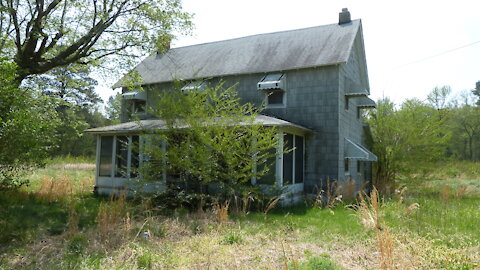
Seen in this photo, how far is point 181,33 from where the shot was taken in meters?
12.5

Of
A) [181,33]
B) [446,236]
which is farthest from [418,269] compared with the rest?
[181,33]

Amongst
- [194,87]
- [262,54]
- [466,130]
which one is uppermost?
[262,54]

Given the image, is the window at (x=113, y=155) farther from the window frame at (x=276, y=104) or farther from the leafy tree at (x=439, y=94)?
the leafy tree at (x=439, y=94)

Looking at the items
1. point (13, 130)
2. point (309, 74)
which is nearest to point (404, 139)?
point (309, 74)

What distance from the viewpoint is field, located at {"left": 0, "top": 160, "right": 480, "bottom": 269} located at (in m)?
4.95

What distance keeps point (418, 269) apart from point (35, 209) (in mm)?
8786

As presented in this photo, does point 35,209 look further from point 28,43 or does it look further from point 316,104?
point 316,104

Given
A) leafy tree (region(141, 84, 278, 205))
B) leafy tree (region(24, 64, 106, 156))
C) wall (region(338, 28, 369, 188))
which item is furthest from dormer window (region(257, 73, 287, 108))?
leafy tree (region(24, 64, 106, 156))

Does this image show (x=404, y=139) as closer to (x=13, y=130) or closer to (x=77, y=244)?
(x=77, y=244)

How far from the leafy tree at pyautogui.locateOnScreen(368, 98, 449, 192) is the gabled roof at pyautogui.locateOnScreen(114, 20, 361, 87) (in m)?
4.85

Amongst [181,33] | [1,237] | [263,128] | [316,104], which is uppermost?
[181,33]

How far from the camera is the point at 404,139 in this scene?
15688 millimetres

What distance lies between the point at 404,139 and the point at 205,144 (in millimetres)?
10699

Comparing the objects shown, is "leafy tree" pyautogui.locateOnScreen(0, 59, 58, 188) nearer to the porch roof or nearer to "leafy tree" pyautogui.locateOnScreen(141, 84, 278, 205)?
"leafy tree" pyautogui.locateOnScreen(141, 84, 278, 205)
